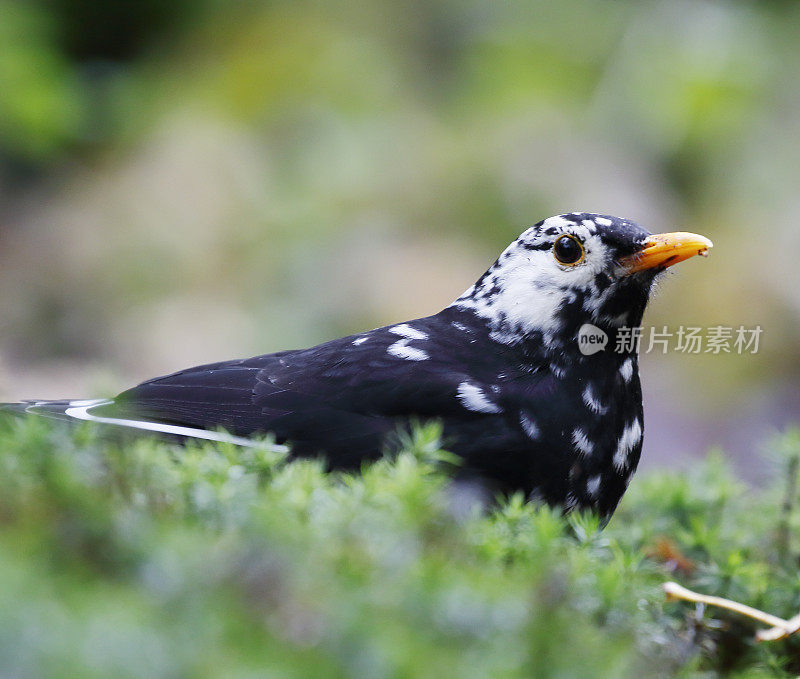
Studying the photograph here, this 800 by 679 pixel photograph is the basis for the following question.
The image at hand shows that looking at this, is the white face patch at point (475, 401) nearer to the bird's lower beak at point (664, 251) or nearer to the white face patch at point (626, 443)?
the white face patch at point (626, 443)

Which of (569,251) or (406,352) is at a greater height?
(569,251)

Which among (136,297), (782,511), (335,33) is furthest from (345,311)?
(782,511)

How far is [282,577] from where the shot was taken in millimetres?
970

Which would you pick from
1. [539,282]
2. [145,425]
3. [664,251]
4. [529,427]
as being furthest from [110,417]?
[664,251]

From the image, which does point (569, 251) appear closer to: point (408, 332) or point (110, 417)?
point (408, 332)

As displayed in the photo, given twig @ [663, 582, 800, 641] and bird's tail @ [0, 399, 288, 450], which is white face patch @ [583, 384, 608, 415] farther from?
bird's tail @ [0, 399, 288, 450]

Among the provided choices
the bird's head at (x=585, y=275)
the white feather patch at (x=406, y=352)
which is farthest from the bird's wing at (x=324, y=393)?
the bird's head at (x=585, y=275)

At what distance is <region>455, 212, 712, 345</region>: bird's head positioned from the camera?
8.16ft

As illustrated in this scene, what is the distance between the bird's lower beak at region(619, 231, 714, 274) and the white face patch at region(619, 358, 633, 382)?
249mm

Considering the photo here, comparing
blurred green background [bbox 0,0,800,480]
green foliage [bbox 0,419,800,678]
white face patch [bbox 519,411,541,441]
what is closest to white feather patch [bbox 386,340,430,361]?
white face patch [bbox 519,411,541,441]

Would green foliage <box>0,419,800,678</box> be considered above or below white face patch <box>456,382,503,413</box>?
above

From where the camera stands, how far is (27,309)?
17.9ft

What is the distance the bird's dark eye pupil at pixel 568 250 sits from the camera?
8.36 feet

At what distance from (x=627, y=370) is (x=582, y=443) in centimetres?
31
